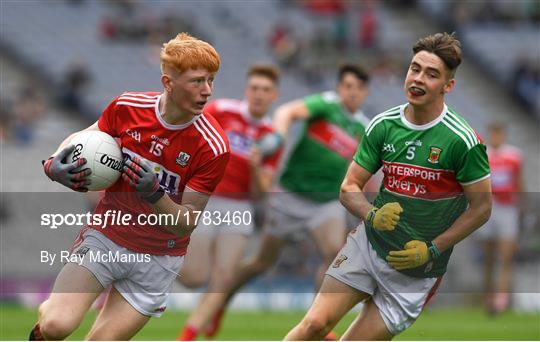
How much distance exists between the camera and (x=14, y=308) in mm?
14867

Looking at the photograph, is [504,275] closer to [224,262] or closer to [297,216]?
[297,216]

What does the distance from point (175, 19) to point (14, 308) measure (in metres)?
10.5

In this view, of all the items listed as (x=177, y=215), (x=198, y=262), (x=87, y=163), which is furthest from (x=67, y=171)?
(x=198, y=262)

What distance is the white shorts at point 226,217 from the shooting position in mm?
10867

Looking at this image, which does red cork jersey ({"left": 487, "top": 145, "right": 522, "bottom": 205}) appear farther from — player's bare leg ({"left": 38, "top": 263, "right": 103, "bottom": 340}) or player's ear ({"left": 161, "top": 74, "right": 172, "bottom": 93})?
player's bare leg ({"left": 38, "top": 263, "right": 103, "bottom": 340})

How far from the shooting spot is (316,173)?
11.5 m

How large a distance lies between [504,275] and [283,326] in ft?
12.3

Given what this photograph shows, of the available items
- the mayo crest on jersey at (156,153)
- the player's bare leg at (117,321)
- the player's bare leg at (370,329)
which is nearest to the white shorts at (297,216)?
the player's bare leg at (370,329)

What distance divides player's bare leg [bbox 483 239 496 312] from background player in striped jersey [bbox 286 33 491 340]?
8138 millimetres

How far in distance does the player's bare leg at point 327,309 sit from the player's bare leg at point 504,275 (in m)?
7.87

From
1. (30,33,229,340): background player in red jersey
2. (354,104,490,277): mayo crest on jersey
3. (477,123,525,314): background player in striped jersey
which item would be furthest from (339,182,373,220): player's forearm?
(477,123,525,314): background player in striped jersey

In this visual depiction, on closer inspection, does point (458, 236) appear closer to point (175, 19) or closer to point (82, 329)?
point (82, 329)

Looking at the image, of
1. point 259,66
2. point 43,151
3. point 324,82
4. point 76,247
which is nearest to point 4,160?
point 43,151

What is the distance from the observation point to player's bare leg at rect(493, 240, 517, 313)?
49.5 feet
